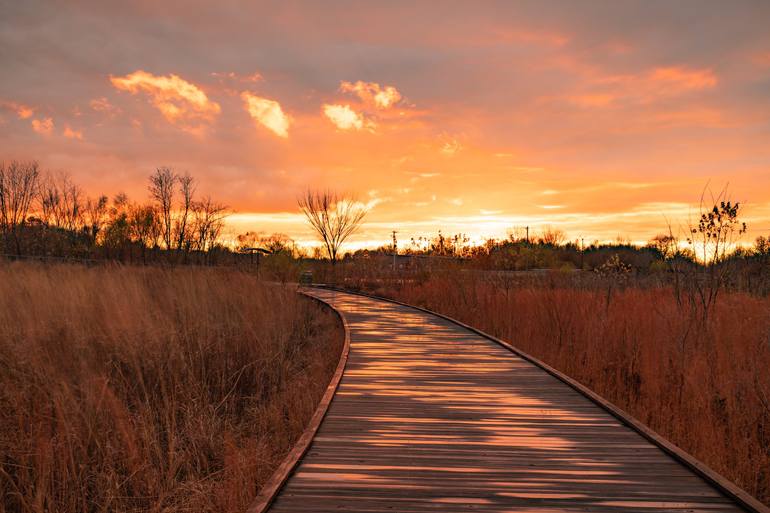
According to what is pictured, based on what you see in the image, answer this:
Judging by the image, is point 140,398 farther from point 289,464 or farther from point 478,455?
point 478,455

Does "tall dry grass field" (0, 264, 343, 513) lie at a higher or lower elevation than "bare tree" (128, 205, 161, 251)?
lower

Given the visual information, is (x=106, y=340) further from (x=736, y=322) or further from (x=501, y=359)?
(x=736, y=322)

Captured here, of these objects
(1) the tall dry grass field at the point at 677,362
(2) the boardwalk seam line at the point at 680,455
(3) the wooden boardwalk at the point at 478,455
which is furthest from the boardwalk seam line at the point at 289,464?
(1) the tall dry grass field at the point at 677,362

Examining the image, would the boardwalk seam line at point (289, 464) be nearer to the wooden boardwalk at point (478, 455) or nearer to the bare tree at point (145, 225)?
the wooden boardwalk at point (478, 455)

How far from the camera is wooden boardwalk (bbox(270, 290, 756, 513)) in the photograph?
350cm

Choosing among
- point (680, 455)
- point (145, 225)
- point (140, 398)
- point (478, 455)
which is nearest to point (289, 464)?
point (478, 455)

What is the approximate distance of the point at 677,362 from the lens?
22.8ft

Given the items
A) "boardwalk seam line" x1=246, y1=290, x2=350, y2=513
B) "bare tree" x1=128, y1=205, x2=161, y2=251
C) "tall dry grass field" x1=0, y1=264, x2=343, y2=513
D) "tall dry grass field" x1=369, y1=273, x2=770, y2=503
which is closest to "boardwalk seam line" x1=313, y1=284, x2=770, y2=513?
"tall dry grass field" x1=369, y1=273, x2=770, y2=503

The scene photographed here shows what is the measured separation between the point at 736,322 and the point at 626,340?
1.44m

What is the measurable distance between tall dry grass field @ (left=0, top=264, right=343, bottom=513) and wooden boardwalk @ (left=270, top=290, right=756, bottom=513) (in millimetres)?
923

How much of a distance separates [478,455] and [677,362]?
4024 millimetres

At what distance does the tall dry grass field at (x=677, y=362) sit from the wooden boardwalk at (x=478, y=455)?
98 cm

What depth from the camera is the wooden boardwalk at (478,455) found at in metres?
3.50

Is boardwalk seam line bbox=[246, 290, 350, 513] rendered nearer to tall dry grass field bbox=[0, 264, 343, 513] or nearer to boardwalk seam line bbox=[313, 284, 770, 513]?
tall dry grass field bbox=[0, 264, 343, 513]
